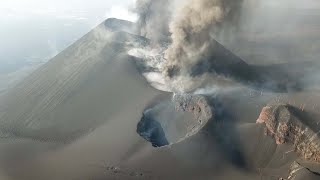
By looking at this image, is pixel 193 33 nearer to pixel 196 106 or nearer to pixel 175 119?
pixel 196 106

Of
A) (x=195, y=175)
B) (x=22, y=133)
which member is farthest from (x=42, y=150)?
(x=195, y=175)

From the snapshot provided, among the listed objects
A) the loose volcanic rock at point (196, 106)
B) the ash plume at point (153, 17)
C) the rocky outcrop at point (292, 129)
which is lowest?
the ash plume at point (153, 17)

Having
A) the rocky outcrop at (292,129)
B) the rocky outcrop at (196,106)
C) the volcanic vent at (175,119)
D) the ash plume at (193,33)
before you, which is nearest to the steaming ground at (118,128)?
the rocky outcrop at (292,129)

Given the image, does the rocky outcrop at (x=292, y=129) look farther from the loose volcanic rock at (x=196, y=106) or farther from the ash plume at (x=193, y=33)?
the ash plume at (x=193, y=33)

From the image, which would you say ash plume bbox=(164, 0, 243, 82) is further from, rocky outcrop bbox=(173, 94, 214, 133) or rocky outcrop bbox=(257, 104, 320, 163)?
rocky outcrop bbox=(257, 104, 320, 163)

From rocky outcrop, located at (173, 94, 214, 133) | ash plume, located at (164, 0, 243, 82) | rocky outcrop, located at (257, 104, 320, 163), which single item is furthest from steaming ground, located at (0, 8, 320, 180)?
ash plume, located at (164, 0, 243, 82)

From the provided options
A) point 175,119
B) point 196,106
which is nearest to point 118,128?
point 175,119
